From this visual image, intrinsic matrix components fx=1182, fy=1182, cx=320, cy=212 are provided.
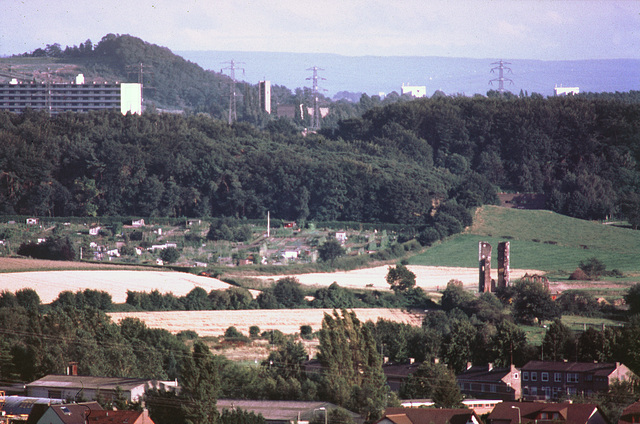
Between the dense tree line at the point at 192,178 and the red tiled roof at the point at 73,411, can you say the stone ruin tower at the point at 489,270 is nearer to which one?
the dense tree line at the point at 192,178

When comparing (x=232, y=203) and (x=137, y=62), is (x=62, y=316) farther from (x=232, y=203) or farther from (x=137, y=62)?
(x=137, y=62)

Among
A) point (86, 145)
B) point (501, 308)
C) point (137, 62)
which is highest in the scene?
point (137, 62)

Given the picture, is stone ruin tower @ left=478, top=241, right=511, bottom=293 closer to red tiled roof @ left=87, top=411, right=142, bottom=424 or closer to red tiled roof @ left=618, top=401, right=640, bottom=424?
red tiled roof @ left=618, top=401, right=640, bottom=424

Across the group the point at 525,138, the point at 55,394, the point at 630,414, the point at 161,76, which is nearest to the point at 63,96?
the point at 161,76

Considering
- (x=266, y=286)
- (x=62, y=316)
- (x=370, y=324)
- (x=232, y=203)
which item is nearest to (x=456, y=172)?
A: (x=232, y=203)

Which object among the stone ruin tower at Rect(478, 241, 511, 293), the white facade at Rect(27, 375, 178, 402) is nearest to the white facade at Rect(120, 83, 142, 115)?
the stone ruin tower at Rect(478, 241, 511, 293)

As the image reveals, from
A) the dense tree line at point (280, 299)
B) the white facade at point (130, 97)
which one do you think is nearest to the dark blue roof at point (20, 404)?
the dense tree line at point (280, 299)

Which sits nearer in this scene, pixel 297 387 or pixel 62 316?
pixel 297 387
